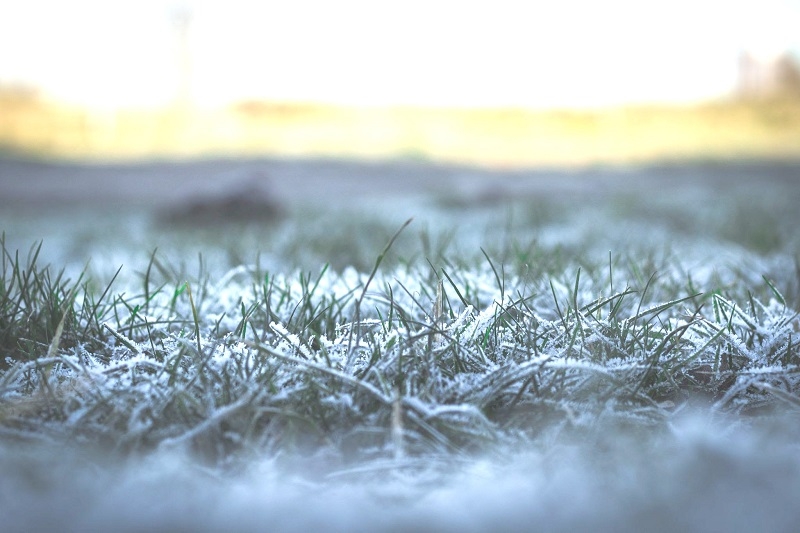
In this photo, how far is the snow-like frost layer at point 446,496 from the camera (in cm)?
59

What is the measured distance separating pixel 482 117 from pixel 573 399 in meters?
17.3

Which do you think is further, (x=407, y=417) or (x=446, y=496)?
(x=407, y=417)

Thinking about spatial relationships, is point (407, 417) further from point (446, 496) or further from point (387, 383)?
point (446, 496)

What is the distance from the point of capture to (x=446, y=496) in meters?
0.67

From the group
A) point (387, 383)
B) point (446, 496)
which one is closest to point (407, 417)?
point (387, 383)

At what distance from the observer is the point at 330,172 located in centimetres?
1259

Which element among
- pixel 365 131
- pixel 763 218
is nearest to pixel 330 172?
pixel 365 131

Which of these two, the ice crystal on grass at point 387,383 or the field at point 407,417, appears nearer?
the field at point 407,417

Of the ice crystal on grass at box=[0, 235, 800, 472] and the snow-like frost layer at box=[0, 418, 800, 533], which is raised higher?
the ice crystal on grass at box=[0, 235, 800, 472]

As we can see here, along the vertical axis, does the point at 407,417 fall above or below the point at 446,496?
above

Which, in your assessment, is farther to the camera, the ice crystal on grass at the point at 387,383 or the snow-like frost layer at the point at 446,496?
the ice crystal on grass at the point at 387,383

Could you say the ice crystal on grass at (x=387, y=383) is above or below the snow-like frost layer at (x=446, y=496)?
above

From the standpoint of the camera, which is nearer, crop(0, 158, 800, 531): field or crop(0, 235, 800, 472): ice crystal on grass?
crop(0, 158, 800, 531): field

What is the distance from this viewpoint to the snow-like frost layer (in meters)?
0.59
